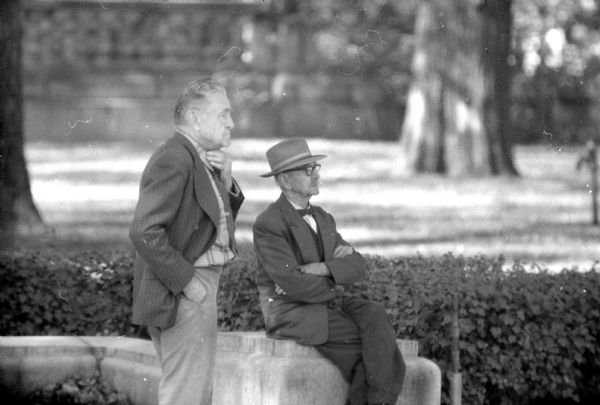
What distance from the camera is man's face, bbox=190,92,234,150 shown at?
5176mm

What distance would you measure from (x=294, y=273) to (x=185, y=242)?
983 mm

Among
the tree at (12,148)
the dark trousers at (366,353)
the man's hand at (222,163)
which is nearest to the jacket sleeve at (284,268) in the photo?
the dark trousers at (366,353)

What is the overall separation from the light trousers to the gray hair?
2.17 ft

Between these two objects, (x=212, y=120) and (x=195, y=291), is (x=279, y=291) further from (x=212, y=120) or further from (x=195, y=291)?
(x=212, y=120)

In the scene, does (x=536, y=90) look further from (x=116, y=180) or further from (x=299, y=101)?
(x=116, y=180)

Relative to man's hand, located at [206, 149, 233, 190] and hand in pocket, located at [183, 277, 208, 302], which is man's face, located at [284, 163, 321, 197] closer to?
man's hand, located at [206, 149, 233, 190]

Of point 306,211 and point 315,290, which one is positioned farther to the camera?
point 306,211

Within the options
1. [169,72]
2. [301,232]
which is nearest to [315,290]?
[301,232]

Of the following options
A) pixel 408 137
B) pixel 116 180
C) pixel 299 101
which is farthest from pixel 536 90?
pixel 116 180

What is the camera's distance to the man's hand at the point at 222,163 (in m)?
5.29

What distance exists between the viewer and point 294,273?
5984mm

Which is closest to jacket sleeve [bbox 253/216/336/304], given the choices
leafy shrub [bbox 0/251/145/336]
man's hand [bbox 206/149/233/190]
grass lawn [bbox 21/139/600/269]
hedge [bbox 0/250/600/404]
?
man's hand [bbox 206/149/233/190]

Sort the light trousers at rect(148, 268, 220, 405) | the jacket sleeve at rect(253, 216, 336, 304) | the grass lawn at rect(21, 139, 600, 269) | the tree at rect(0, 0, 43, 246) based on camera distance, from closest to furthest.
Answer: the light trousers at rect(148, 268, 220, 405) → the jacket sleeve at rect(253, 216, 336, 304) → the tree at rect(0, 0, 43, 246) → the grass lawn at rect(21, 139, 600, 269)

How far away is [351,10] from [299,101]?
4.33 meters
